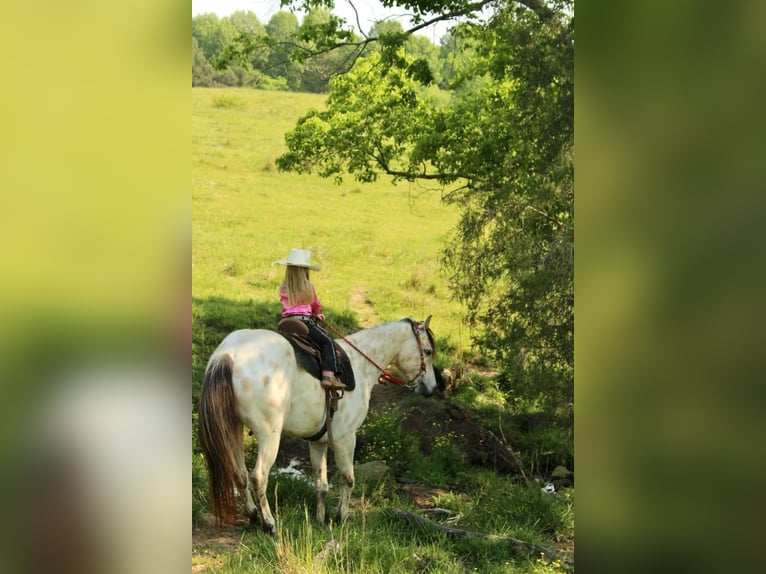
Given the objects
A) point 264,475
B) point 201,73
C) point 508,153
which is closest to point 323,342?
point 264,475

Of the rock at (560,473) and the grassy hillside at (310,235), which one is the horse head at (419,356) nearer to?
the rock at (560,473)

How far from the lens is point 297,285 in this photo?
684 centimetres

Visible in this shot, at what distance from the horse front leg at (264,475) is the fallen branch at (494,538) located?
48.1 inches

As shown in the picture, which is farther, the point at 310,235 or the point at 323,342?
the point at 310,235

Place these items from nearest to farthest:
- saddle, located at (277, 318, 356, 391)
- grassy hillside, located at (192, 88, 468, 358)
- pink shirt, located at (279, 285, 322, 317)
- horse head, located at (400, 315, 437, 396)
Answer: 1. saddle, located at (277, 318, 356, 391)
2. pink shirt, located at (279, 285, 322, 317)
3. horse head, located at (400, 315, 437, 396)
4. grassy hillside, located at (192, 88, 468, 358)

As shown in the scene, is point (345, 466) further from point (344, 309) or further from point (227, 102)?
point (227, 102)

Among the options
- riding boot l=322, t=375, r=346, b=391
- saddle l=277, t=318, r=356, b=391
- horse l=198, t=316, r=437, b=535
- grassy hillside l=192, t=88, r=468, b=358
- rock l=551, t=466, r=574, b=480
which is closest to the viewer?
horse l=198, t=316, r=437, b=535

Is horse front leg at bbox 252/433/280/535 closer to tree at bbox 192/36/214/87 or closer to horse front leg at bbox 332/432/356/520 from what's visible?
horse front leg at bbox 332/432/356/520

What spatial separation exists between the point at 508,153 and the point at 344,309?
5088mm

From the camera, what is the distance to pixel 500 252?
8789 mm

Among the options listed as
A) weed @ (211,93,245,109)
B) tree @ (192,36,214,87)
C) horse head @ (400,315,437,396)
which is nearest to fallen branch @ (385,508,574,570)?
horse head @ (400,315,437,396)

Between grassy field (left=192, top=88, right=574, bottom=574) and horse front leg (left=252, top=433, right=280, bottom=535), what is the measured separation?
13cm

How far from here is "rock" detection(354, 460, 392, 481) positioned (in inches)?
336
